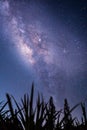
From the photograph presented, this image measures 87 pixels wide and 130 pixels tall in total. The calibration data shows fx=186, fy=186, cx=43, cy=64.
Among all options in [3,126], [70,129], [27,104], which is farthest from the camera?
[70,129]

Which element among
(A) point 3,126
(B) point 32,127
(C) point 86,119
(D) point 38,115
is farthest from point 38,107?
(C) point 86,119

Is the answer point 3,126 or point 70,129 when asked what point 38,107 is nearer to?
point 3,126

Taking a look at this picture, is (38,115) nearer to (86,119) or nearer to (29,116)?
(29,116)

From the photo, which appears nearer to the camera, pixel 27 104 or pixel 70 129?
pixel 27 104

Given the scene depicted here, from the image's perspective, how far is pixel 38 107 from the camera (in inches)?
88.1

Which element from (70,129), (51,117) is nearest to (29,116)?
(51,117)

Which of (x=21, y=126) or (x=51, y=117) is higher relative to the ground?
(x=51, y=117)

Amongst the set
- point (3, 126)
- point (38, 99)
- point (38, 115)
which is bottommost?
point (3, 126)

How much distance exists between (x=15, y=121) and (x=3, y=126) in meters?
0.26

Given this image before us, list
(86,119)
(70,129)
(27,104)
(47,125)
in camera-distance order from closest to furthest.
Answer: (27,104), (47,125), (70,129), (86,119)

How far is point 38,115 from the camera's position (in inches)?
87.3

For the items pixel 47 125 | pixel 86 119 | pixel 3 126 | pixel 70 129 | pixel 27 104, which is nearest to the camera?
pixel 3 126

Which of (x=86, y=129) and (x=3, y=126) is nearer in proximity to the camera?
(x=3, y=126)

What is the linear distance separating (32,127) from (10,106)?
35cm
